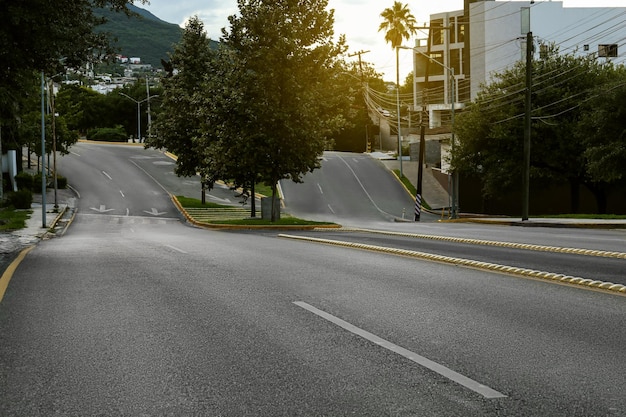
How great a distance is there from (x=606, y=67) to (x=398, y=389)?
159 ft

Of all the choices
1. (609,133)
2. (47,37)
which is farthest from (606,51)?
(47,37)

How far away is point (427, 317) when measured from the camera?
25.2ft

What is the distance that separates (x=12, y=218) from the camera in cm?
4059

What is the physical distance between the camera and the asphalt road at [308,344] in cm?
483

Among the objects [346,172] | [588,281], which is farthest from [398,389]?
[346,172]

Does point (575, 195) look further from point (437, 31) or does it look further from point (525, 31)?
point (437, 31)

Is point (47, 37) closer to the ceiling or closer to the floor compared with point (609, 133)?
closer to the ceiling

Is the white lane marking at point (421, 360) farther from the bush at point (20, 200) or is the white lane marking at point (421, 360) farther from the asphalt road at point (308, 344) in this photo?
the bush at point (20, 200)

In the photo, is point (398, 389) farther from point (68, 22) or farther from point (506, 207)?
point (506, 207)

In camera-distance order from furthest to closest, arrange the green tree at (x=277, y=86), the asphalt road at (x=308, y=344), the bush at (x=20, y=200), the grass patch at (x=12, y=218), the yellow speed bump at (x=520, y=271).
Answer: the bush at (x=20, y=200) < the green tree at (x=277, y=86) < the grass patch at (x=12, y=218) < the yellow speed bump at (x=520, y=271) < the asphalt road at (x=308, y=344)

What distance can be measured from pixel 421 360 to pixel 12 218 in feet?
128

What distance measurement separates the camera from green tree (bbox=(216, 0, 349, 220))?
3616 cm

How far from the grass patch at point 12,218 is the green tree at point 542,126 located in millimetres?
29164

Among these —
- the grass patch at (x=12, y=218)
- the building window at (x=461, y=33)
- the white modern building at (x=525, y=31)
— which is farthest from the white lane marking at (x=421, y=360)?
the building window at (x=461, y=33)
